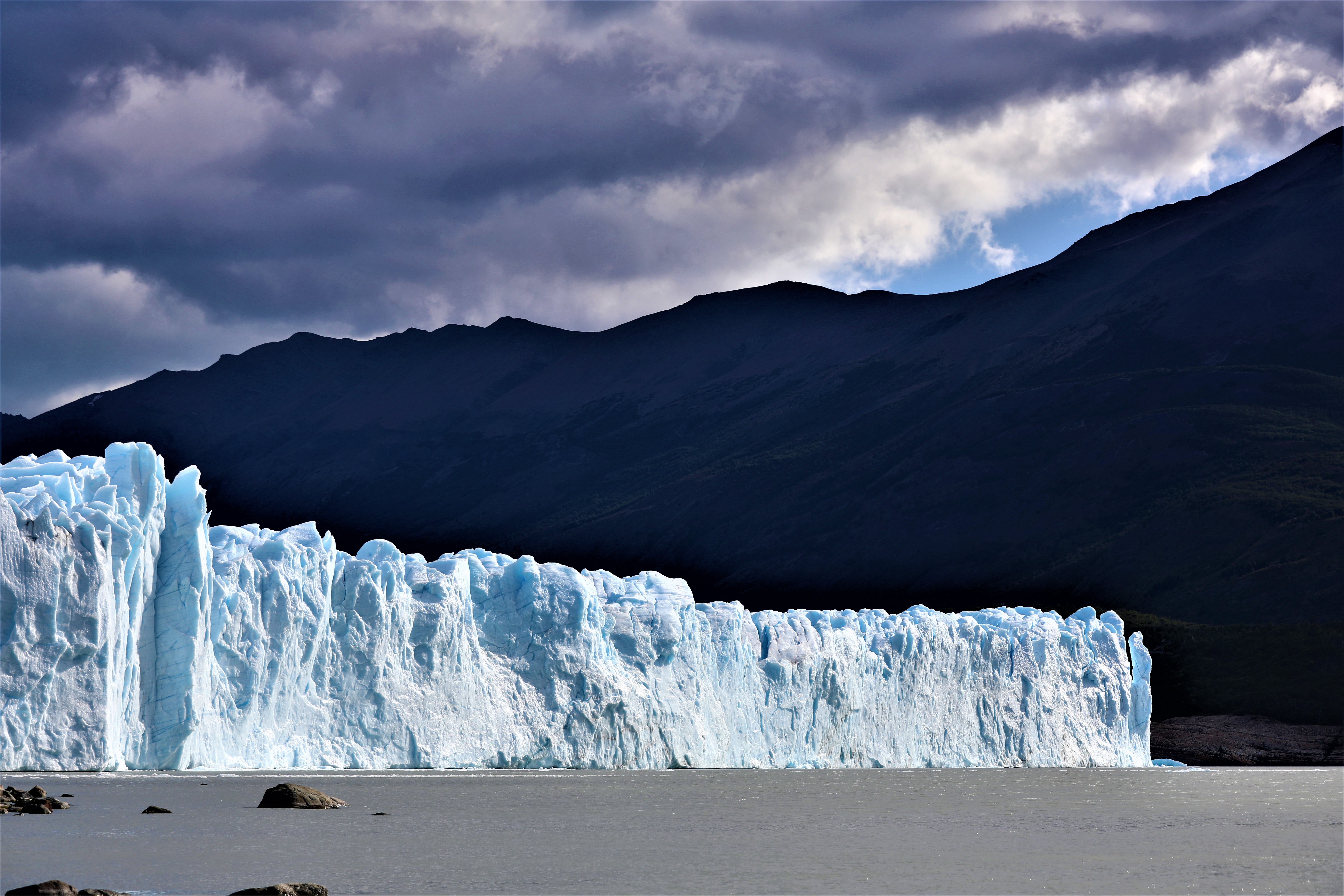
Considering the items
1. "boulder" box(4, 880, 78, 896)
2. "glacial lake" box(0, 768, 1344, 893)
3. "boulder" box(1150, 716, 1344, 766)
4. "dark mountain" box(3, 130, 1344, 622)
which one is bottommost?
"boulder" box(1150, 716, 1344, 766)

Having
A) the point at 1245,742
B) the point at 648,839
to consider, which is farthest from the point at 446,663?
the point at 1245,742

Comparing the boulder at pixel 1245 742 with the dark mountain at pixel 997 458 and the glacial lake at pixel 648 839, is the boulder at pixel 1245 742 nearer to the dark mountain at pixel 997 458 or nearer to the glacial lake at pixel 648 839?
the dark mountain at pixel 997 458

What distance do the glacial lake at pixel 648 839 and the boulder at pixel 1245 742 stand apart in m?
42.0

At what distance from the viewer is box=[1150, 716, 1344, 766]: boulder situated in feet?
237

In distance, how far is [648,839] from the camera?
20188 millimetres

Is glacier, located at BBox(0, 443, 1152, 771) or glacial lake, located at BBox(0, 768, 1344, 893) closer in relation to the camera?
glacial lake, located at BBox(0, 768, 1344, 893)

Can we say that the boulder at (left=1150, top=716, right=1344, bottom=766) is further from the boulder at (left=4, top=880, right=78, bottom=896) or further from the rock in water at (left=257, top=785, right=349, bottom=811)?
the boulder at (left=4, top=880, right=78, bottom=896)

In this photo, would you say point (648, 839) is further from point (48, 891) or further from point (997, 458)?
point (997, 458)

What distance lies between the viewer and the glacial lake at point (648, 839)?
15.6 meters

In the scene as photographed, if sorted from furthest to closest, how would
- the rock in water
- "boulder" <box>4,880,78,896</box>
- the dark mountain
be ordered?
the dark mountain, the rock in water, "boulder" <box>4,880,78,896</box>

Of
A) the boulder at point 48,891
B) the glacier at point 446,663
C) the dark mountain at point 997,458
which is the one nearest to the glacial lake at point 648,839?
the boulder at point 48,891

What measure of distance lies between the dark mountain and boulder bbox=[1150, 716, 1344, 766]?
673 inches

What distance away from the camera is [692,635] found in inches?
1432

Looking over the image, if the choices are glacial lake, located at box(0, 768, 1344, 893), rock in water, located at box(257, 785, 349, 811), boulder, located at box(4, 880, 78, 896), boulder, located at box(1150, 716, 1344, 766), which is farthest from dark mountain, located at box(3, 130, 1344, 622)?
boulder, located at box(4, 880, 78, 896)
